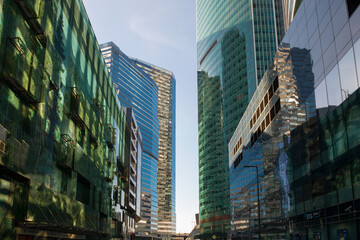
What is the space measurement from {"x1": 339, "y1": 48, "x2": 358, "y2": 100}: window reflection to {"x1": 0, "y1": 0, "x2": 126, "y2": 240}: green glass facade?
66.2ft

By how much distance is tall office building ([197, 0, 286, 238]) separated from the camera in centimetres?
14338

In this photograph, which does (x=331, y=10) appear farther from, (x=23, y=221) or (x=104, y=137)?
(x=104, y=137)

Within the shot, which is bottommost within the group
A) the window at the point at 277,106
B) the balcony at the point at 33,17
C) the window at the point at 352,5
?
the balcony at the point at 33,17

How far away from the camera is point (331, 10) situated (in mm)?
29766

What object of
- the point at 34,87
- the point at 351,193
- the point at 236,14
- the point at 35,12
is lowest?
the point at 351,193

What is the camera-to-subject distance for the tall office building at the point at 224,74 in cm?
14338

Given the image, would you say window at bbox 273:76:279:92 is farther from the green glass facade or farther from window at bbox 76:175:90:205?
window at bbox 76:175:90:205

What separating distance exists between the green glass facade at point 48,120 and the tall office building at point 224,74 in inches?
4172

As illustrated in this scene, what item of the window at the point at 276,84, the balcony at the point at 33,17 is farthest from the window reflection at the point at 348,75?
the balcony at the point at 33,17

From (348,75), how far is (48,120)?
68.8 feet

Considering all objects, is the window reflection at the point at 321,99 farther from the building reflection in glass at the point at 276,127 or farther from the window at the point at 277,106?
the window at the point at 277,106

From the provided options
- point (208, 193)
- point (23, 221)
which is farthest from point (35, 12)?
point (208, 193)

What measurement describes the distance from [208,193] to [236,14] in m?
78.1

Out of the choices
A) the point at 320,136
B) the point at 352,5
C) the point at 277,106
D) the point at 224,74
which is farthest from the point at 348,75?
the point at 224,74
